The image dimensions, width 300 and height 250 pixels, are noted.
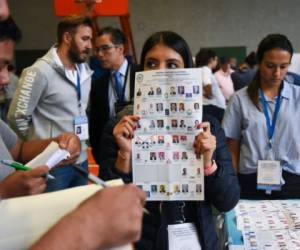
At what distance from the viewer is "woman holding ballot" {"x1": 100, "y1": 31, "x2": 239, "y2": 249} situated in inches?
53.1

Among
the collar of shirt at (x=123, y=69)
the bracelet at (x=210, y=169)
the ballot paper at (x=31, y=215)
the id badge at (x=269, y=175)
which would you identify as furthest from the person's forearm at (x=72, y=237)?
the collar of shirt at (x=123, y=69)

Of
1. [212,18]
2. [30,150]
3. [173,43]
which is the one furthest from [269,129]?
[212,18]

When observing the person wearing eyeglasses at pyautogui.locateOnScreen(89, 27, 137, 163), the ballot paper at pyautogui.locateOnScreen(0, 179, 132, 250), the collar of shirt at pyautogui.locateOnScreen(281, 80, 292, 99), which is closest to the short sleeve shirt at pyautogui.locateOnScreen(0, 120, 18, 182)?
the ballot paper at pyautogui.locateOnScreen(0, 179, 132, 250)

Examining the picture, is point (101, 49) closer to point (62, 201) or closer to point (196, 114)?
point (196, 114)

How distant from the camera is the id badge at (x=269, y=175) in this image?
2.09m

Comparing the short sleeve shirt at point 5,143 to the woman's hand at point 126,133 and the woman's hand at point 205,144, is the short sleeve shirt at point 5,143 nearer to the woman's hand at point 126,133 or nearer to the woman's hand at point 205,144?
the woman's hand at point 126,133

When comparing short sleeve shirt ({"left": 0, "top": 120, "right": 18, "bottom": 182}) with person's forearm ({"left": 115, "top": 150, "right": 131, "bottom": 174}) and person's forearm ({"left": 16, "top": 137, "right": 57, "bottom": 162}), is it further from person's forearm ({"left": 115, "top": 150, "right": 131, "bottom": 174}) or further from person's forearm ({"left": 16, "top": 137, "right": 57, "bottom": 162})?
person's forearm ({"left": 115, "top": 150, "right": 131, "bottom": 174})

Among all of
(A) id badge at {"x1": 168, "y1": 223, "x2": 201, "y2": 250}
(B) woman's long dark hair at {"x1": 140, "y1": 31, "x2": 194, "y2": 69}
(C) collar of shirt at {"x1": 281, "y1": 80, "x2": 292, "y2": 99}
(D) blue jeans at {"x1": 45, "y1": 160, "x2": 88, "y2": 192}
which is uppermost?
(B) woman's long dark hair at {"x1": 140, "y1": 31, "x2": 194, "y2": 69}

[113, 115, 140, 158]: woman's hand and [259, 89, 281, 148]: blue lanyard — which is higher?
[113, 115, 140, 158]: woman's hand

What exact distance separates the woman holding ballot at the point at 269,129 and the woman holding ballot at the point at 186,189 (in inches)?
28.3

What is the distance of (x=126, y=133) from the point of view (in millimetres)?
1341

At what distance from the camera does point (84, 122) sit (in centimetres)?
291

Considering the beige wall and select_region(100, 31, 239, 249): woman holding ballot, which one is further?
the beige wall

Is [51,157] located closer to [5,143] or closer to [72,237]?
[5,143]
